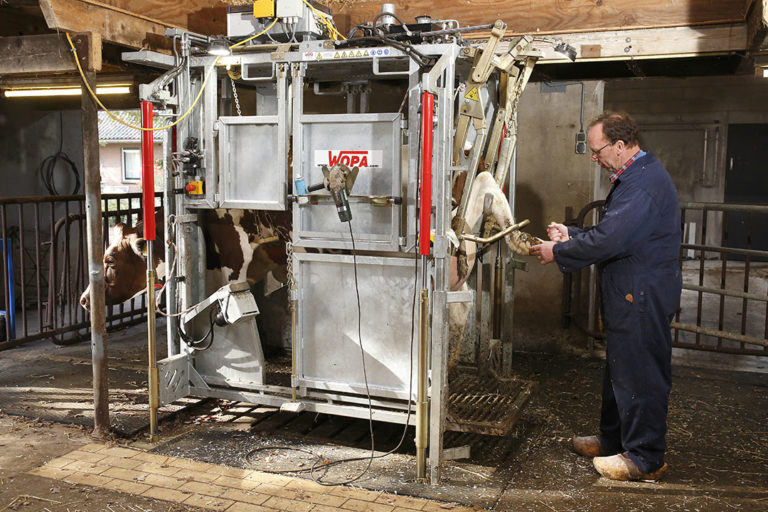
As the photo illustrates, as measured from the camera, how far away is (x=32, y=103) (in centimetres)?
971

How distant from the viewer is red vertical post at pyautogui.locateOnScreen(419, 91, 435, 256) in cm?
401

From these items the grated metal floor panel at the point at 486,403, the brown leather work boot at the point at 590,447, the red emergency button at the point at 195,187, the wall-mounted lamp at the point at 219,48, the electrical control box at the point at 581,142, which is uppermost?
the wall-mounted lamp at the point at 219,48

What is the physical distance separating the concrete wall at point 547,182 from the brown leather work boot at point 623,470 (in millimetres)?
2936

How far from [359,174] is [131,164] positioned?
2555cm

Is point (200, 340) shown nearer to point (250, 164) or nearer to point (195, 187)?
point (195, 187)

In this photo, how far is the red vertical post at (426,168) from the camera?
158 inches

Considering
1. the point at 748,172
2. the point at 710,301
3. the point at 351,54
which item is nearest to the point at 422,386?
the point at 351,54

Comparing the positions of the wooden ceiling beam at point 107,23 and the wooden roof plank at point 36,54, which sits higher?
the wooden ceiling beam at point 107,23

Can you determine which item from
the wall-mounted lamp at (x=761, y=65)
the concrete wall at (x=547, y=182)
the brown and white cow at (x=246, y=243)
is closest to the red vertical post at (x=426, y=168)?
the brown and white cow at (x=246, y=243)

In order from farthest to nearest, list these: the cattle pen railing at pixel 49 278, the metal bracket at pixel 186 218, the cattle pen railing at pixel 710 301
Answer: the cattle pen railing at pixel 49 278 → the cattle pen railing at pixel 710 301 → the metal bracket at pixel 186 218

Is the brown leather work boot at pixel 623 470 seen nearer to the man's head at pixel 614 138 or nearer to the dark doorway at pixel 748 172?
the man's head at pixel 614 138

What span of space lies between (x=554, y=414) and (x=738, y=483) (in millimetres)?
1467

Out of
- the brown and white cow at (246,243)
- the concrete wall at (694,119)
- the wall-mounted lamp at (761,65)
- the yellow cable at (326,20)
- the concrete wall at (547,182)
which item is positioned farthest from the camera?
the concrete wall at (694,119)

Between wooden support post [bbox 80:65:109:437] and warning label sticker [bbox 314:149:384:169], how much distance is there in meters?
1.46
